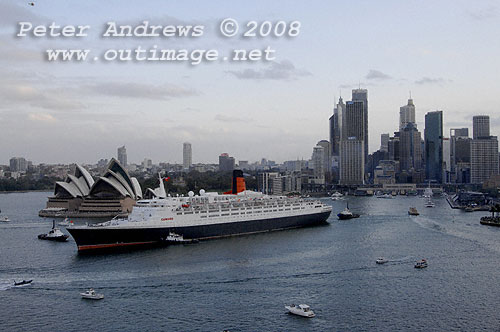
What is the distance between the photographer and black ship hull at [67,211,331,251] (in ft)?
63.2

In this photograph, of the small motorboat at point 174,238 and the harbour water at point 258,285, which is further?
the small motorboat at point 174,238

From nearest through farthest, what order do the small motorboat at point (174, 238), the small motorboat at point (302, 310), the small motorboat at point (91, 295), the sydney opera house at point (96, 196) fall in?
the small motorboat at point (302, 310) → the small motorboat at point (91, 295) → the small motorboat at point (174, 238) → the sydney opera house at point (96, 196)

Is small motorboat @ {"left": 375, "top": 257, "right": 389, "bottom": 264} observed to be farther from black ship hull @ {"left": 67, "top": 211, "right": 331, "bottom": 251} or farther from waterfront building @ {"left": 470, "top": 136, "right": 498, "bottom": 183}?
waterfront building @ {"left": 470, "top": 136, "right": 498, "bottom": 183}

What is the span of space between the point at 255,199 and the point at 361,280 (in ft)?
38.6

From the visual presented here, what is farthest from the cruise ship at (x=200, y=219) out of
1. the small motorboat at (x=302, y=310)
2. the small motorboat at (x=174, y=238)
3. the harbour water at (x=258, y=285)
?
the small motorboat at (x=302, y=310)

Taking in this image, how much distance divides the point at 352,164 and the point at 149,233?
7440cm

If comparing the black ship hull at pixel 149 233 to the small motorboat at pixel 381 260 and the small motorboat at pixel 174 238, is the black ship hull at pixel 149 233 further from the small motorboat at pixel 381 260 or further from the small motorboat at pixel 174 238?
the small motorboat at pixel 381 260

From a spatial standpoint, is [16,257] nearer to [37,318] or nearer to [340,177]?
[37,318]

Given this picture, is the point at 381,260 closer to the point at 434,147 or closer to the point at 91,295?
the point at 91,295

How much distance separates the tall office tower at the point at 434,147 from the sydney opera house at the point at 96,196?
6712 centimetres

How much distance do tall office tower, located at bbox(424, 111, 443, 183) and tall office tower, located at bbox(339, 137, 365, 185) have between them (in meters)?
12.2

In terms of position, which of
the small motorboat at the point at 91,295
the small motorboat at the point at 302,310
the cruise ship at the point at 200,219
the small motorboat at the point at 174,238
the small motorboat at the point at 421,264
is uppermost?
the cruise ship at the point at 200,219

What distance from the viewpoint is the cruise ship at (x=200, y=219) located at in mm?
19594

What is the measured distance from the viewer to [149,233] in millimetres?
20375
